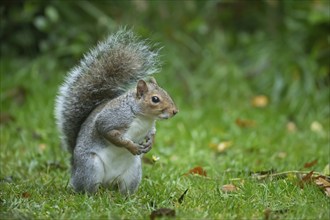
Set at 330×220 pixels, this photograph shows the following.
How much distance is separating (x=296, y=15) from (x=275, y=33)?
39 centimetres

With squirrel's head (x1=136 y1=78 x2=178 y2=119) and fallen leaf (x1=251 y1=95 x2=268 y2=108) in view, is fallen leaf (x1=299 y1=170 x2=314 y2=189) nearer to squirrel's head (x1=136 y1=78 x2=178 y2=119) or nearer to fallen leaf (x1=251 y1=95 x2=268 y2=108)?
squirrel's head (x1=136 y1=78 x2=178 y2=119)

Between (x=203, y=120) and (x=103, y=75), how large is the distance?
2.54 metres

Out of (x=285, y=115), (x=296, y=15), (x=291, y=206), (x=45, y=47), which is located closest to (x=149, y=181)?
(x=291, y=206)

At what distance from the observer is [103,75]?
367 cm

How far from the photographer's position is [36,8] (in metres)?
7.02

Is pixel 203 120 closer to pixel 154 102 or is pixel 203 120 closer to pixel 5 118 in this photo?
pixel 5 118

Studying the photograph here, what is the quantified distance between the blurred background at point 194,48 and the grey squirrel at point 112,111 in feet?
9.35

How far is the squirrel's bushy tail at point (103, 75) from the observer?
3.65 meters

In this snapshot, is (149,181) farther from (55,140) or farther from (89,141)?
(55,140)

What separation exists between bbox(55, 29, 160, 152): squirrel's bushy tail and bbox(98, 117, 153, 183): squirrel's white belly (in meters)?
0.39

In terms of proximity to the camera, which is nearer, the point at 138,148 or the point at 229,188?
the point at 138,148

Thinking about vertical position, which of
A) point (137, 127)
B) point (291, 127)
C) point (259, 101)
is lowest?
point (291, 127)

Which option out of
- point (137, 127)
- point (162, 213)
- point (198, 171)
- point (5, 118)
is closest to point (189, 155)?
point (198, 171)

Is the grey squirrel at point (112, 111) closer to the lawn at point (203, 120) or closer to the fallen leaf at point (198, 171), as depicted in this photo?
the lawn at point (203, 120)
